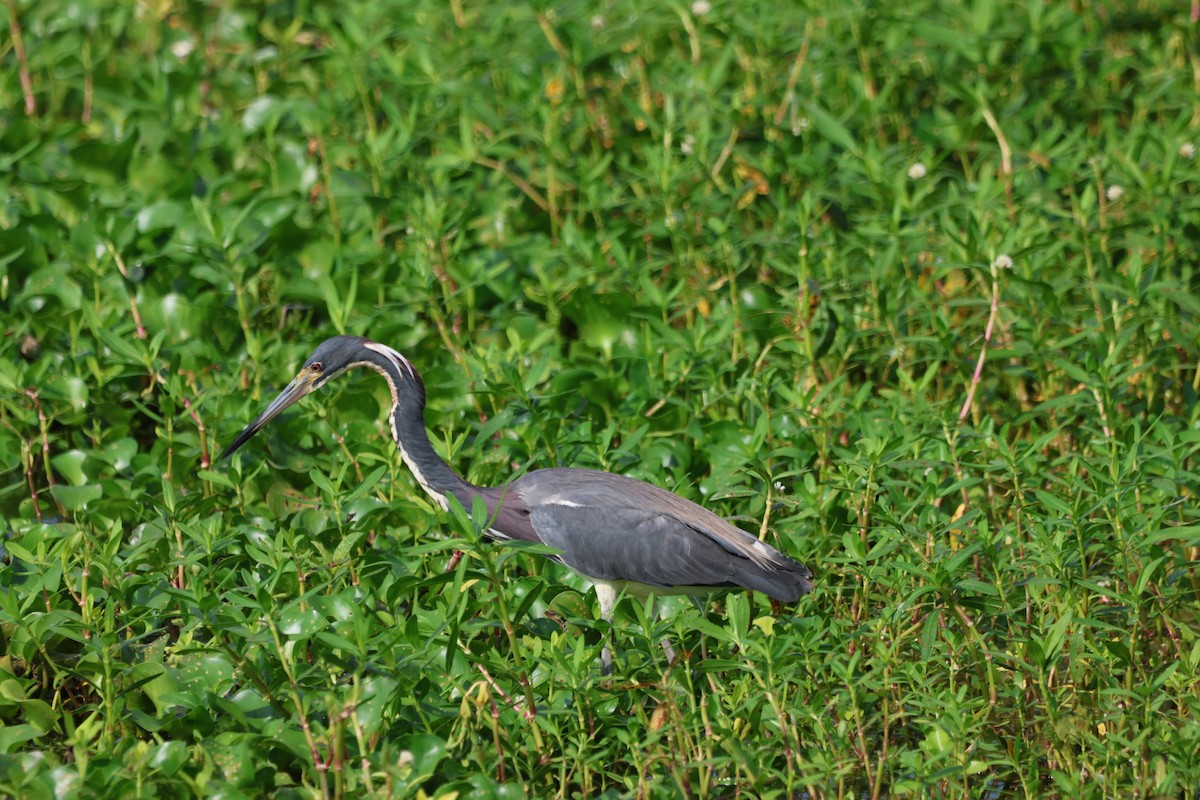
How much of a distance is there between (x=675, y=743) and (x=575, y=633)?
0.64 metres

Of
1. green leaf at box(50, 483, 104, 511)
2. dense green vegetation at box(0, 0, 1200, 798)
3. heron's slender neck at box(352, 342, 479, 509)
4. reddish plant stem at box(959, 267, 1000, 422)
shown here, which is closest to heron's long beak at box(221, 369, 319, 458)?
dense green vegetation at box(0, 0, 1200, 798)

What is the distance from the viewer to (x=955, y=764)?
421 cm

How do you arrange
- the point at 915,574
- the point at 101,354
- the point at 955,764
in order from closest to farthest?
the point at 955,764
the point at 915,574
the point at 101,354

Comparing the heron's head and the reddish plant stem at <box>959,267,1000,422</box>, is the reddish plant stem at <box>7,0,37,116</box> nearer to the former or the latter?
the heron's head

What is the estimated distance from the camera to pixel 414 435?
5.25m

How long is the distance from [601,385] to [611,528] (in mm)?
1141

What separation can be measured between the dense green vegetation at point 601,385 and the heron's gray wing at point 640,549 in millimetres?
164

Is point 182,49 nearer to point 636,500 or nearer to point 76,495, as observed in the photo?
point 76,495

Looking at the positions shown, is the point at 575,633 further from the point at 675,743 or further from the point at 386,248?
the point at 386,248

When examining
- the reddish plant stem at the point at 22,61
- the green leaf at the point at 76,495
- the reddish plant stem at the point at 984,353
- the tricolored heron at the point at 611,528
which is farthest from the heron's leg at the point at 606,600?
the reddish plant stem at the point at 22,61

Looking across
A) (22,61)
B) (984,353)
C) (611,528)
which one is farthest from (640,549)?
(22,61)

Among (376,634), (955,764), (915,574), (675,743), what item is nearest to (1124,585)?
(915,574)

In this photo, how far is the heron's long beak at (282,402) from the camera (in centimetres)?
546

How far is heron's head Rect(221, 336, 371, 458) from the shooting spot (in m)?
5.41
